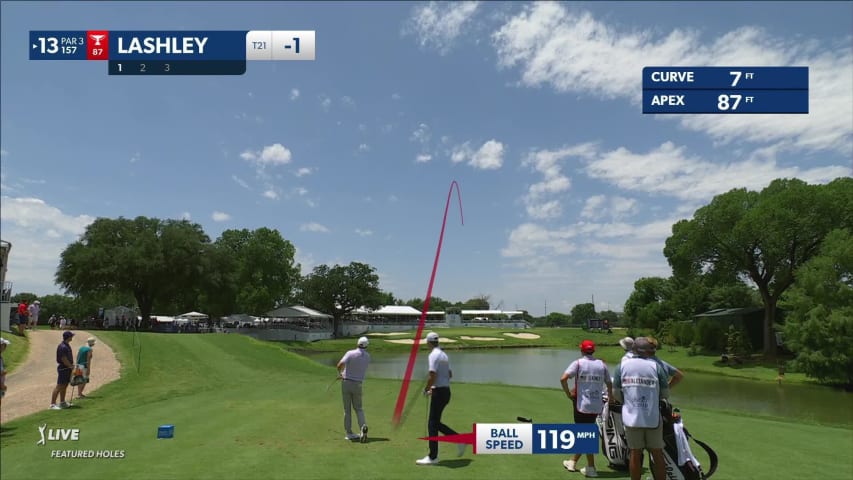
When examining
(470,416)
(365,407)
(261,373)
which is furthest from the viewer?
(261,373)

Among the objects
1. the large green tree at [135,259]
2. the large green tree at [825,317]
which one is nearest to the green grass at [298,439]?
the large green tree at [825,317]

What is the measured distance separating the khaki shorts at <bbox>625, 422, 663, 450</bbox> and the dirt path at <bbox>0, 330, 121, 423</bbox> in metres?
13.7

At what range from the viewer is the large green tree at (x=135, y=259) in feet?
172

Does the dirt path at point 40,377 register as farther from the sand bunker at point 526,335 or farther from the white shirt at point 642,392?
the sand bunker at point 526,335

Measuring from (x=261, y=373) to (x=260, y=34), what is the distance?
1762cm

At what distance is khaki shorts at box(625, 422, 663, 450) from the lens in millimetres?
6566

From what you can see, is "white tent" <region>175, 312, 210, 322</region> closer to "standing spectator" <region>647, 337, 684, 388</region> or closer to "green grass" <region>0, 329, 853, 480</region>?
"green grass" <region>0, 329, 853, 480</region>

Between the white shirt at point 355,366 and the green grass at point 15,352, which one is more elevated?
the white shirt at point 355,366

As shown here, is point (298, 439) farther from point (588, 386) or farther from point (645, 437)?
point (645, 437)

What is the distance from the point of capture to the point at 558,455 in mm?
9047

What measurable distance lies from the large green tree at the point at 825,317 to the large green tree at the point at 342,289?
65.7 m

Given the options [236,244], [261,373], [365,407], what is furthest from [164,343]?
[236,244]

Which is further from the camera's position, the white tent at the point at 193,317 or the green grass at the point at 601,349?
the white tent at the point at 193,317

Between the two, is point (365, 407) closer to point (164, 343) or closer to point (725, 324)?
point (164, 343)
